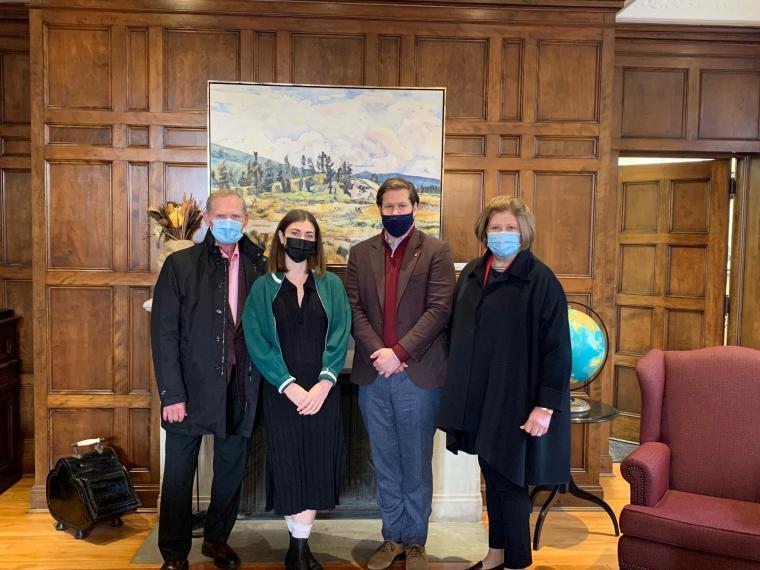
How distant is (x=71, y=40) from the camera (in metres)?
3.62

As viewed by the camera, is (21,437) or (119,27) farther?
(21,437)

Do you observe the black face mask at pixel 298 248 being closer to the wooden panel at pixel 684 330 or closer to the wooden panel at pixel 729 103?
the wooden panel at pixel 729 103

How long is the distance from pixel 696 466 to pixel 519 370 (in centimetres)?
107

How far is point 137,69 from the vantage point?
12.0 ft

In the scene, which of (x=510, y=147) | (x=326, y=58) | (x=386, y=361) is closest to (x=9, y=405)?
(x=386, y=361)

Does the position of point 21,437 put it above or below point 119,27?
below

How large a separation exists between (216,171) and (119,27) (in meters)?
0.93

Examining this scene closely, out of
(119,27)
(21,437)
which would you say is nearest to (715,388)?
(119,27)

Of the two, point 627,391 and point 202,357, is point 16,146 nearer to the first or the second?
point 202,357

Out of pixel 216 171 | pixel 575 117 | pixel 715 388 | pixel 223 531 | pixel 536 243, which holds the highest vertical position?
pixel 575 117

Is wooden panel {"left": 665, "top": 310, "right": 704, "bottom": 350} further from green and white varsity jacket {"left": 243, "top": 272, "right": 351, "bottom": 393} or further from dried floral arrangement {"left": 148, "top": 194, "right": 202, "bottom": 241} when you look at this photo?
dried floral arrangement {"left": 148, "top": 194, "right": 202, "bottom": 241}

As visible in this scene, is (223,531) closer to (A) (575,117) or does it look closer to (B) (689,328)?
(A) (575,117)

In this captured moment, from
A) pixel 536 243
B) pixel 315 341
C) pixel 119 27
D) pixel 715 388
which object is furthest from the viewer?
pixel 536 243

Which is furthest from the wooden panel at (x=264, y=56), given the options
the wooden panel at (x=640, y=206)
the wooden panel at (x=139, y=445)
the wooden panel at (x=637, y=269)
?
the wooden panel at (x=637, y=269)
